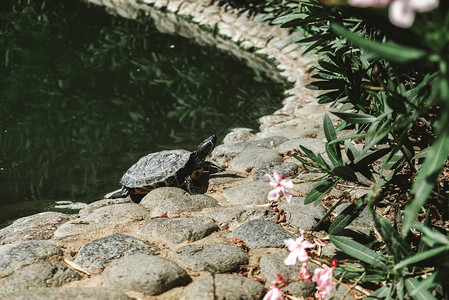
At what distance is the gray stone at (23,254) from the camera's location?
2.60 metres

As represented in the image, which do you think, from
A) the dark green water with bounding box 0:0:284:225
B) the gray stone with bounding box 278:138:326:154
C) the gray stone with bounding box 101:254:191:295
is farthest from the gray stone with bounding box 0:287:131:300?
the gray stone with bounding box 278:138:326:154

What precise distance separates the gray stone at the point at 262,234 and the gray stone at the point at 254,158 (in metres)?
1.39

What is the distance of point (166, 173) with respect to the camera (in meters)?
4.19

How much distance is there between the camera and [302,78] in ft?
25.4

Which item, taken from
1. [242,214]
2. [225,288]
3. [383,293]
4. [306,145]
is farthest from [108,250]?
[306,145]

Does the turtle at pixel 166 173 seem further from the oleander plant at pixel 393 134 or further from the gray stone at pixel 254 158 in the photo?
the oleander plant at pixel 393 134

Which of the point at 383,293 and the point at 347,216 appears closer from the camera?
the point at 383,293

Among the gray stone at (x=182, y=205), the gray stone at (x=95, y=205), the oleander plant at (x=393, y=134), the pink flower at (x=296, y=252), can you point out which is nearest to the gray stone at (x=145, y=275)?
the oleander plant at (x=393, y=134)

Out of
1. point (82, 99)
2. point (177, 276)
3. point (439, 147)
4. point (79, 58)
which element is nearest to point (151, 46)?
point (79, 58)

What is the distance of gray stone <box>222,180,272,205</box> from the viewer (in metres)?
3.63

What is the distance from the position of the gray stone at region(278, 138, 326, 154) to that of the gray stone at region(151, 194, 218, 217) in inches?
44.3

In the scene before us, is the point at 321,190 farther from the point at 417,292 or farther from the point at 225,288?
the point at 417,292

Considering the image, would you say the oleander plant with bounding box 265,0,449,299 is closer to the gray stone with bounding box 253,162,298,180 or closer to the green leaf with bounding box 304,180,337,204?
the green leaf with bounding box 304,180,337,204

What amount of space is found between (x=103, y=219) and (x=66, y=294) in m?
1.25
